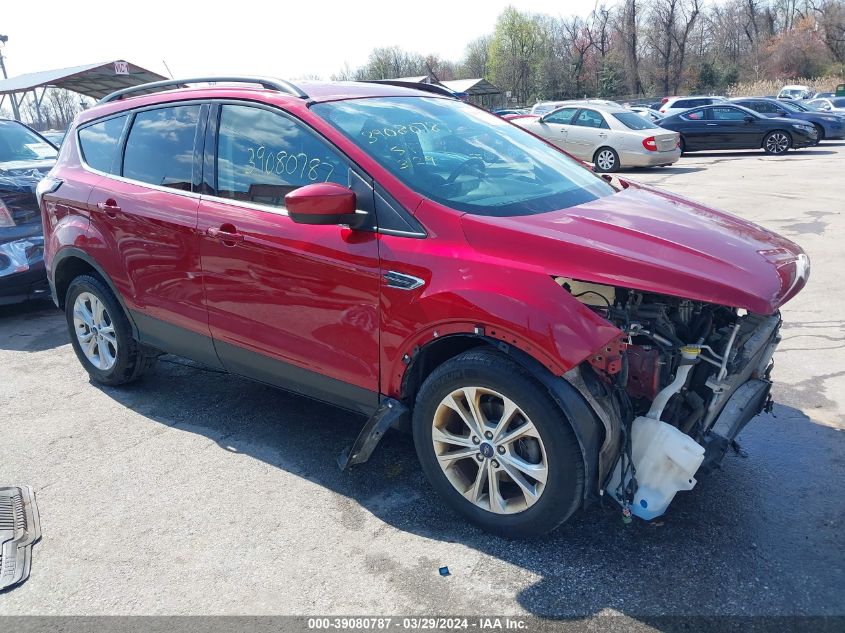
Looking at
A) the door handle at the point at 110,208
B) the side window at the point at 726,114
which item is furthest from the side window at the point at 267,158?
the side window at the point at 726,114

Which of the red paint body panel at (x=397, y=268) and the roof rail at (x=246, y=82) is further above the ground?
the roof rail at (x=246, y=82)

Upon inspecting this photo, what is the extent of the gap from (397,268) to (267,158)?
3.43 ft

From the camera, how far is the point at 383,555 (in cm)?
296

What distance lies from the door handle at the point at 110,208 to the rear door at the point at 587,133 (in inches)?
558

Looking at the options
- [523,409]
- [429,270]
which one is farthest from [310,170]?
[523,409]

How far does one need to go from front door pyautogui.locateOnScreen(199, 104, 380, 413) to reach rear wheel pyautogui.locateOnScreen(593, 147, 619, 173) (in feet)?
46.8

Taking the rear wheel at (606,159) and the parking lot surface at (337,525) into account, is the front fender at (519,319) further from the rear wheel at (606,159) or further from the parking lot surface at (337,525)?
the rear wheel at (606,159)

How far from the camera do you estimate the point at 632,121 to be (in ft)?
55.5

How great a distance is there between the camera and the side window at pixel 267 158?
335 centimetres

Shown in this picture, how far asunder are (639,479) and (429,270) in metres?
1.20

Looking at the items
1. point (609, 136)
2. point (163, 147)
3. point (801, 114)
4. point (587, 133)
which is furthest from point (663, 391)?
point (801, 114)

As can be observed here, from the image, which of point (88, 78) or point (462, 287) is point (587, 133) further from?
point (462, 287)

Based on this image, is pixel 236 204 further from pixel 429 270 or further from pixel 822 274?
pixel 822 274

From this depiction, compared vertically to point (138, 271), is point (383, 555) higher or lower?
lower
